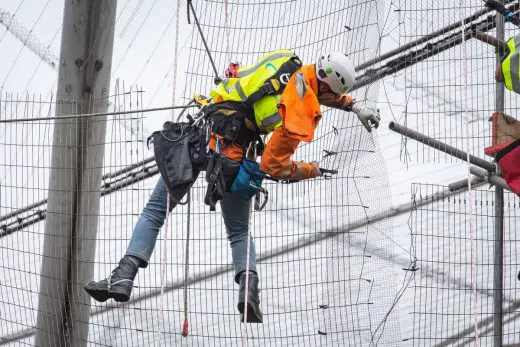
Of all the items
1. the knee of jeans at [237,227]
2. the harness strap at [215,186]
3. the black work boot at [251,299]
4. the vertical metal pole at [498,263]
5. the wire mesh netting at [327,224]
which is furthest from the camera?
the wire mesh netting at [327,224]

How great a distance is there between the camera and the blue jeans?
16.0ft

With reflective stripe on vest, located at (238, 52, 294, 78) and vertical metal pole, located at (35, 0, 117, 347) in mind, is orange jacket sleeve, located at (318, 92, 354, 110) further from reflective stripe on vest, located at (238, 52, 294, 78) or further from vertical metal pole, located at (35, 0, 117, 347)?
vertical metal pole, located at (35, 0, 117, 347)

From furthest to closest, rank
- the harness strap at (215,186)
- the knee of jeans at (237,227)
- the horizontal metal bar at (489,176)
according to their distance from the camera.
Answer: the horizontal metal bar at (489,176) < the knee of jeans at (237,227) < the harness strap at (215,186)

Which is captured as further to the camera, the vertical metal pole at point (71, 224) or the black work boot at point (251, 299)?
the vertical metal pole at point (71, 224)

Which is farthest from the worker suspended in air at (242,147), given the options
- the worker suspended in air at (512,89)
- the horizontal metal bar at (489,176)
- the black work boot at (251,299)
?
the horizontal metal bar at (489,176)

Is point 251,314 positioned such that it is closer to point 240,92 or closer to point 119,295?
point 119,295

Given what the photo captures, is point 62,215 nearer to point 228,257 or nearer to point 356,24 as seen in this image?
point 228,257

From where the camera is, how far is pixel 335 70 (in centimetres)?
464

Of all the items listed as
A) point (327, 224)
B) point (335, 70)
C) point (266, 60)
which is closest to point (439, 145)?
point (327, 224)

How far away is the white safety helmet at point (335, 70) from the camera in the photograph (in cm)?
462

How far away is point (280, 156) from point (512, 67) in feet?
3.51

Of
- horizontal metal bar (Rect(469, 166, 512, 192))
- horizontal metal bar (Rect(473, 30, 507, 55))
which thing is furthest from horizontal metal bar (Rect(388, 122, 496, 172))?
horizontal metal bar (Rect(473, 30, 507, 55))

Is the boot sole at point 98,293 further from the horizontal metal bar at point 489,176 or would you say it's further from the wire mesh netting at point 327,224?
the horizontal metal bar at point 489,176

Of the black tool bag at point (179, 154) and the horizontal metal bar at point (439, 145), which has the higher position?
the horizontal metal bar at point (439, 145)
